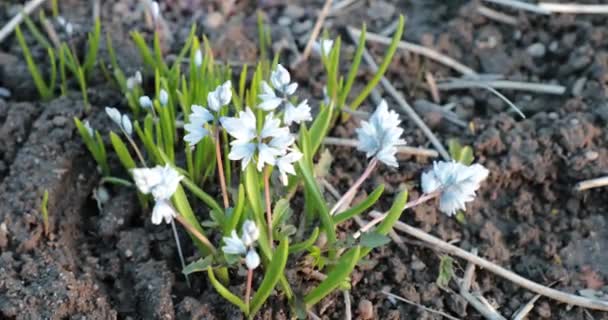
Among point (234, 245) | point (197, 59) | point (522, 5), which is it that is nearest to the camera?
point (234, 245)

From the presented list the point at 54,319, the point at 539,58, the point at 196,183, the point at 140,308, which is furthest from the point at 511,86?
the point at 54,319

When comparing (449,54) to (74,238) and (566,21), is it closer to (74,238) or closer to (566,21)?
(566,21)

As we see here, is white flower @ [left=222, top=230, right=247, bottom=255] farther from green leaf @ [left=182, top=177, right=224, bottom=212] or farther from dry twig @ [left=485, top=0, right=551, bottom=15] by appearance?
dry twig @ [left=485, top=0, right=551, bottom=15]

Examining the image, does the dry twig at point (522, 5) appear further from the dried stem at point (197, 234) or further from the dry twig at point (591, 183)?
the dried stem at point (197, 234)

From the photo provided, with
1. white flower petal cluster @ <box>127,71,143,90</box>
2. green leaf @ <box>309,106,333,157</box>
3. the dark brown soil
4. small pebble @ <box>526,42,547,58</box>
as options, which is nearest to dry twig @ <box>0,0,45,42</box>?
the dark brown soil

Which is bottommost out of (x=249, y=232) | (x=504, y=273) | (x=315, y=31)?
(x=504, y=273)

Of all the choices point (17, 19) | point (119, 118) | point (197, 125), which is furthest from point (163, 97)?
point (17, 19)

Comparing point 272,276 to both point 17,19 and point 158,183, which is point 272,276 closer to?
point 158,183
